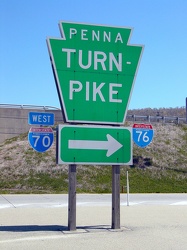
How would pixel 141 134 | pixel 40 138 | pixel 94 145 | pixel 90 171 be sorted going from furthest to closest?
pixel 90 171 → pixel 40 138 → pixel 141 134 → pixel 94 145

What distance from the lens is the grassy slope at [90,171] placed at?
3288 cm

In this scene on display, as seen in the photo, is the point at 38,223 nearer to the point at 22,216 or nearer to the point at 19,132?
the point at 22,216

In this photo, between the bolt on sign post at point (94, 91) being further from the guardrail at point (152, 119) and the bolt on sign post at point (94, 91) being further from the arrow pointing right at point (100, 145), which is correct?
the guardrail at point (152, 119)

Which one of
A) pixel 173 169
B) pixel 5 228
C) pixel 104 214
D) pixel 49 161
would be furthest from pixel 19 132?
pixel 5 228

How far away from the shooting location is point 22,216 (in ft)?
46.5

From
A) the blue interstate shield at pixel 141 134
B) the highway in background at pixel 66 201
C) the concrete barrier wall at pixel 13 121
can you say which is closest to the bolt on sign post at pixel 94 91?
the blue interstate shield at pixel 141 134

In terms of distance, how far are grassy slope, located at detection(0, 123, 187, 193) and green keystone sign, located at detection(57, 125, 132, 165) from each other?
19.0 meters

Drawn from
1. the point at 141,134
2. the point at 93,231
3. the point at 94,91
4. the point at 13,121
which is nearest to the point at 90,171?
the point at 13,121

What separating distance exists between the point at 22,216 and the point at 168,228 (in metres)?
4.78

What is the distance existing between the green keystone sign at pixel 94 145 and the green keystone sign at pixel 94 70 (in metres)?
0.23

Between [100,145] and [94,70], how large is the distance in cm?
180

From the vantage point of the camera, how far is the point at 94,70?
1138 cm

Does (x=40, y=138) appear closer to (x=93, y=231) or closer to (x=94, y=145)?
(x=94, y=145)

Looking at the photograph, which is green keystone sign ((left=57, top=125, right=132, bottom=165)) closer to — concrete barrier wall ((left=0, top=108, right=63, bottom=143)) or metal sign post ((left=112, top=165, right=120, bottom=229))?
metal sign post ((left=112, top=165, right=120, bottom=229))
